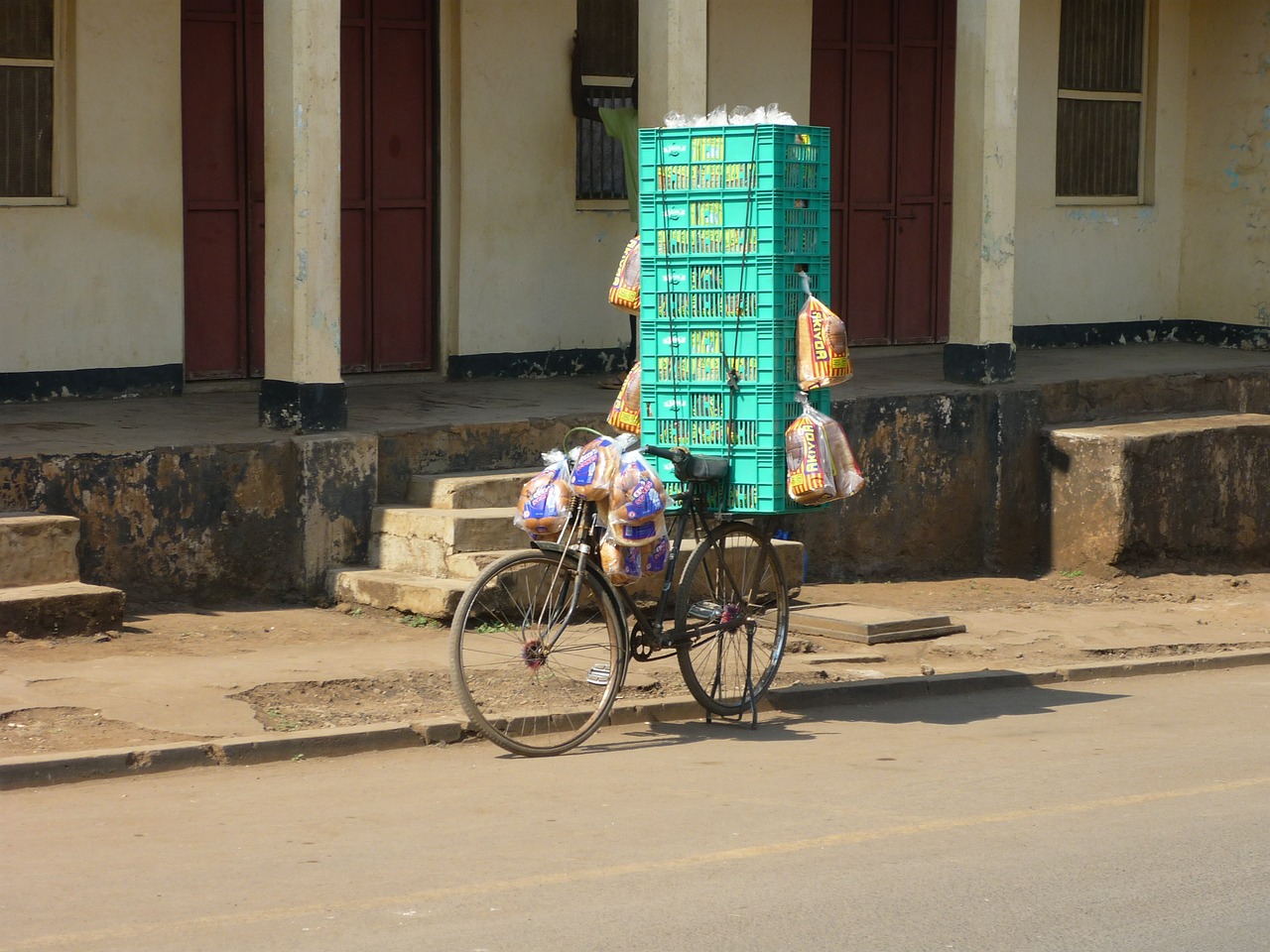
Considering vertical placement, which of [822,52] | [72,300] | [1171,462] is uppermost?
[822,52]

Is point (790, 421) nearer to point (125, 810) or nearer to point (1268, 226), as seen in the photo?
point (125, 810)

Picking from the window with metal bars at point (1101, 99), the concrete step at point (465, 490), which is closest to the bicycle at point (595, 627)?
the concrete step at point (465, 490)

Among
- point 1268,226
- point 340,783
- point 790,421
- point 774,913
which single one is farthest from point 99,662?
point 1268,226

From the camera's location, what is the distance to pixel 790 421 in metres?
7.86

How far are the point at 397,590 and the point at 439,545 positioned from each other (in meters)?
0.35

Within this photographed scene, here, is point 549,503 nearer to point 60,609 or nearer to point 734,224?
point 734,224

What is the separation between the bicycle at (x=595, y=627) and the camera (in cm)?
712

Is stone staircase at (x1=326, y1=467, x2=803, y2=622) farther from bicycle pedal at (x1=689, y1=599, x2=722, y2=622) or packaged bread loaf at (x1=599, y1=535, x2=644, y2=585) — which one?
packaged bread loaf at (x1=599, y1=535, x2=644, y2=585)

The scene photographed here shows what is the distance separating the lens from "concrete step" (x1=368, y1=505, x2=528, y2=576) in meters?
9.84

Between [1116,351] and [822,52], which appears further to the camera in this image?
[1116,351]

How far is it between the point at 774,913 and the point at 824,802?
135 cm

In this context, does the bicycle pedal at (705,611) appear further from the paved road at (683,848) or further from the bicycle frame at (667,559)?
the paved road at (683,848)

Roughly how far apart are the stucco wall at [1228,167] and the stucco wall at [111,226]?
957 centimetres

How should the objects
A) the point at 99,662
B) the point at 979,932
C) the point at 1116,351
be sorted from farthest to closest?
the point at 1116,351, the point at 99,662, the point at 979,932
